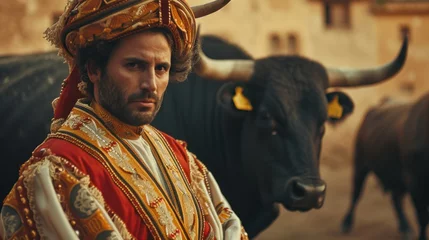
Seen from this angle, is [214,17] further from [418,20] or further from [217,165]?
[217,165]

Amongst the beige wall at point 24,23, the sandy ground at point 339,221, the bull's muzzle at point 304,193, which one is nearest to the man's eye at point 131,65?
the bull's muzzle at point 304,193

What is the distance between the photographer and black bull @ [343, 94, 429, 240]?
8578 mm

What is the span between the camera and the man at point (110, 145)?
2.35 m

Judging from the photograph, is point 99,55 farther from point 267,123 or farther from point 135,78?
point 267,123

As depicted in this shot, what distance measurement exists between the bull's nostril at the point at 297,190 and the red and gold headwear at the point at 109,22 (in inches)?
83.3

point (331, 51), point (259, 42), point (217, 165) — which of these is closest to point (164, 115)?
point (217, 165)

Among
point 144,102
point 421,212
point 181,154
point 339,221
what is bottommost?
point 339,221

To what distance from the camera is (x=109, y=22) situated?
97.9 inches

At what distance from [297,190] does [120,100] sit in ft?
7.69

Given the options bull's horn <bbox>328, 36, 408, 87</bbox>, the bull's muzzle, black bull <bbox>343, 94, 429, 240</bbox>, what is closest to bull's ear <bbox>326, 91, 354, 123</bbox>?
bull's horn <bbox>328, 36, 408, 87</bbox>

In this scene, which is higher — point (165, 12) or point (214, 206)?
point (165, 12)

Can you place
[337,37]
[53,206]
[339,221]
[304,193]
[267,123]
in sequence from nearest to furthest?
1. [53,206]
2. [304,193]
3. [267,123]
4. [339,221]
5. [337,37]

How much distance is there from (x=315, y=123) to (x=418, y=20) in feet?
82.7

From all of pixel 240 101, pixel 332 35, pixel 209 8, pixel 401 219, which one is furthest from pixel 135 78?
pixel 332 35
